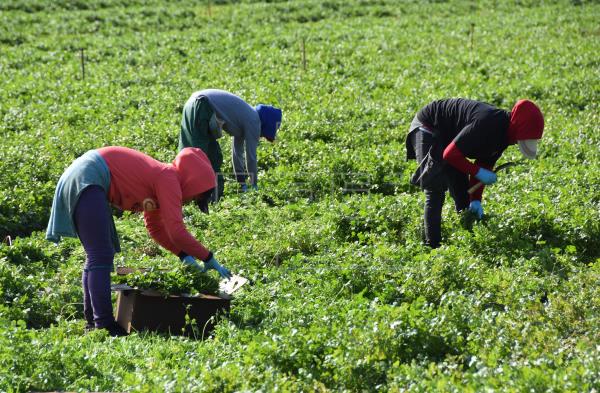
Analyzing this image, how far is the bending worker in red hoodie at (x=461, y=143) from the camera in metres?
7.57

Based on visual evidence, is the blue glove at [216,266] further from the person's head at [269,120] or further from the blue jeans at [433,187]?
the person's head at [269,120]

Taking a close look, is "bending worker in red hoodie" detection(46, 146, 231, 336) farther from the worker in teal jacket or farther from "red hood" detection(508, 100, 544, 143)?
the worker in teal jacket

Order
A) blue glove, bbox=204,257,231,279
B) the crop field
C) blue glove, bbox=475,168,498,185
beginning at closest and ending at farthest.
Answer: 1. the crop field
2. blue glove, bbox=204,257,231,279
3. blue glove, bbox=475,168,498,185

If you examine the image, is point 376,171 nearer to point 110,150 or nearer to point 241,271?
point 241,271

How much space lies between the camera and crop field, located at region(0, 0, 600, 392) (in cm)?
544

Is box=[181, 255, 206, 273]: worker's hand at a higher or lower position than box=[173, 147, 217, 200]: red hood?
lower

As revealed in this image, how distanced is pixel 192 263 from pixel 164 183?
0.68 metres

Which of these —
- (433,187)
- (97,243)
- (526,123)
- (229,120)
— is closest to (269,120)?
(229,120)

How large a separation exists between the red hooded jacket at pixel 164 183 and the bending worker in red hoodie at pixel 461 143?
2258 mm

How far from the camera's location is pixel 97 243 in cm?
637

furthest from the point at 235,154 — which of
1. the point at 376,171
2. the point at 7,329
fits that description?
the point at 7,329

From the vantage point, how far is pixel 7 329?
5.68 m

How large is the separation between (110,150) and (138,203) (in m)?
0.42

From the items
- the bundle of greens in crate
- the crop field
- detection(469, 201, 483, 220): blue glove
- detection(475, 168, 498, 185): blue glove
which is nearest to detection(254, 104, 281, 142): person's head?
the crop field
